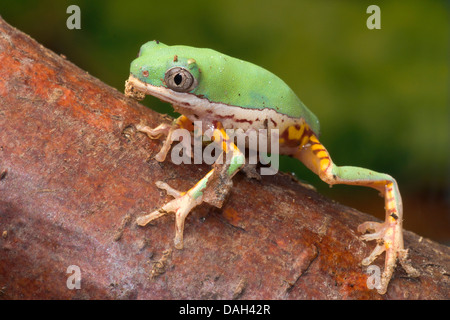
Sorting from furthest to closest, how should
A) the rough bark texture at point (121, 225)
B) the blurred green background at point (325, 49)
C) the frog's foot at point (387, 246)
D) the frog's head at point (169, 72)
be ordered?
the blurred green background at point (325, 49)
the frog's head at point (169, 72)
the frog's foot at point (387, 246)
the rough bark texture at point (121, 225)

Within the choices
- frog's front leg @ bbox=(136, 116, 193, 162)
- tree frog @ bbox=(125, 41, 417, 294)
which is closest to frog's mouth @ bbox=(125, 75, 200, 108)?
tree frog @ bbox=(125, 41, 417, 294)

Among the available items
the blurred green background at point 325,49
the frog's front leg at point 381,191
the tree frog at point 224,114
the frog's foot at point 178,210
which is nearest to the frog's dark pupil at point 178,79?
the tree frog at point 224,114

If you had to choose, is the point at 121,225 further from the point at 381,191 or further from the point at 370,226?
the point at 381,191

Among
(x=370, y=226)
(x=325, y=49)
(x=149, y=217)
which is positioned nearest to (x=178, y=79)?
(x=149, y=217)

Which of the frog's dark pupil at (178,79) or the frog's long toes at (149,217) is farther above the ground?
the frog's dark pupil at (178,79)

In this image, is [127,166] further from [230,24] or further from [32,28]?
[32,28]

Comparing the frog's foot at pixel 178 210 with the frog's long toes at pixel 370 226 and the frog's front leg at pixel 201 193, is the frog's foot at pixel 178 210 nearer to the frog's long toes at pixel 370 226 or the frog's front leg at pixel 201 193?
the frog's front leg at pixel 201 193

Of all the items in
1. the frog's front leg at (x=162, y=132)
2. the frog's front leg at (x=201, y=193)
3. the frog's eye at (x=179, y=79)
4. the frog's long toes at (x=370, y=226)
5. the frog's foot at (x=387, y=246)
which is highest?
the frog's eye at (x=179, y=79)
